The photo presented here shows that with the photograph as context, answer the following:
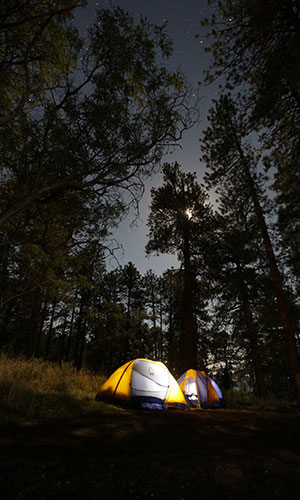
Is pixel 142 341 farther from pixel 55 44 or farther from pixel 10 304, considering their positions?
pixel 55 44

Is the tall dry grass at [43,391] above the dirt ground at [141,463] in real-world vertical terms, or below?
above

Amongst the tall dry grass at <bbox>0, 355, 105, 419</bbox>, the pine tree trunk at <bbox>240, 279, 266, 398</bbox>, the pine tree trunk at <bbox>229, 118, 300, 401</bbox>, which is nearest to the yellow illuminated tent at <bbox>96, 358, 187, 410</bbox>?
the tall dry grass at <bbox>0, 355, 105, 419</bbox>

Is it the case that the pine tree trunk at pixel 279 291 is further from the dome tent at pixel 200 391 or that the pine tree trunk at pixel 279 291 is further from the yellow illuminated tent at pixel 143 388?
the yellow illuminated tent at pixel 143 388

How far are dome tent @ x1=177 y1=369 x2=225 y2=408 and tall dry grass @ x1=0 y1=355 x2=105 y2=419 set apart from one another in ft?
11.1

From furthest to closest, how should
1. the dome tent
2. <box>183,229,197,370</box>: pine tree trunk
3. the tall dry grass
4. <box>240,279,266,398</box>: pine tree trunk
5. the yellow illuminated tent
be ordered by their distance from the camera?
1. <box>240,279,266,398</box>: pine tree trunk
2. <box>183,229,197,370</box>: pine tree trunk
3. the dome tent
4. the yellow illuminated tent
5. the tall dry grass

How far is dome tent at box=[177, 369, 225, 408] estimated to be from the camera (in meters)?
8.64

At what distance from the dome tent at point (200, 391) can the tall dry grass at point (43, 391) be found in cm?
340

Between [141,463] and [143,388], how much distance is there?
481cm

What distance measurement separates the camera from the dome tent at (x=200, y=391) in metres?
8.64

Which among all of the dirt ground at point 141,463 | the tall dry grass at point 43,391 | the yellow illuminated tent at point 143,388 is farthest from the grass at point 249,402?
the dirt ground at point 141,463

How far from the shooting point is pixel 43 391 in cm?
603

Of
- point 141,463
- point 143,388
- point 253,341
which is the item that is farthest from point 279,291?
point 141,463

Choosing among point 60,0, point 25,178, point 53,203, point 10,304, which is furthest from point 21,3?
point 10,304

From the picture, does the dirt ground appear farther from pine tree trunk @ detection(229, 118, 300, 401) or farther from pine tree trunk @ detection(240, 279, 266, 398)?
pine tree trunk @ detection(240, 279, 266, 398)
